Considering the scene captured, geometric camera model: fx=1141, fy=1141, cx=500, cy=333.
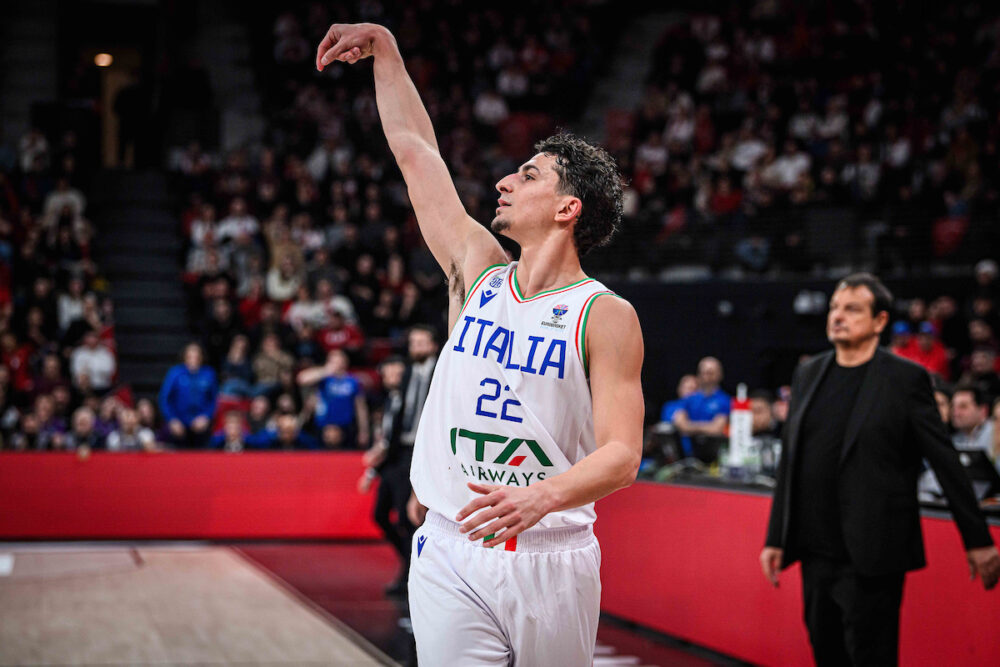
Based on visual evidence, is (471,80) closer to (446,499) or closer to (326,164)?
(326,164)

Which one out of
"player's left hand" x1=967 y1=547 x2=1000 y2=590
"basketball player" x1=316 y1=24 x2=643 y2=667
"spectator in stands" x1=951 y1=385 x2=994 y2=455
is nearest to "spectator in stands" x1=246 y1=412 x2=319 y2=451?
"spectator in stands" x1=951 y1=385 x2=994 y2=455

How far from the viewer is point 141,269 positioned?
53.8 ft

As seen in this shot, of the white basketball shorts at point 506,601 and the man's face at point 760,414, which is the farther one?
the man's face at point 760,414

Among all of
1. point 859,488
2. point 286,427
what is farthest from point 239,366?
point 859,488

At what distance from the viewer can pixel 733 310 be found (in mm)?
13516

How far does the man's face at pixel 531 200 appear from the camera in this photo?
3.18 metres

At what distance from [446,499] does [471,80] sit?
17.0 meters

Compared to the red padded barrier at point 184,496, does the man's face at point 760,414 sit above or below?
above

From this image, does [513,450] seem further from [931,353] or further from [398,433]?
[931,353]

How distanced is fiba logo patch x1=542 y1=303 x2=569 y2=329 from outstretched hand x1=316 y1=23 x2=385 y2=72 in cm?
101

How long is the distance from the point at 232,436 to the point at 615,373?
31.1ft

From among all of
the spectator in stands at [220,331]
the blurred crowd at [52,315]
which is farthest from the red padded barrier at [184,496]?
the spectator in stands at [220,331]

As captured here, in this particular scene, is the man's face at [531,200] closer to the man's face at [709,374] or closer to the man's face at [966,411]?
the man's face at [966,411]

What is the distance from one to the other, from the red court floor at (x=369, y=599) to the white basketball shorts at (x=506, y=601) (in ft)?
10.4
